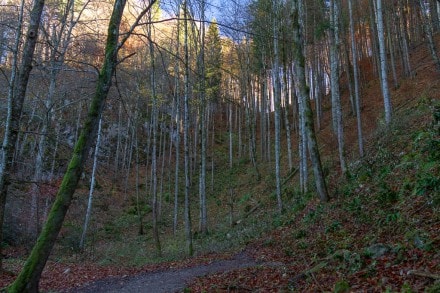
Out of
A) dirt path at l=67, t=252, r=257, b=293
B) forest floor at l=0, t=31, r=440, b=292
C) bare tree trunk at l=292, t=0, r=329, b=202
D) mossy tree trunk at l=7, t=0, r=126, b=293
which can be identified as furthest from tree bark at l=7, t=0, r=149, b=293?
bare tree trunk at l=292, t=0, r=329, b=202

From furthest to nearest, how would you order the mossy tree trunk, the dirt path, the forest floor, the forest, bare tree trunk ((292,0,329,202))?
bare tree trunk ((292,0,329,202)) → the dirt path → the forest → the forest floor → the mossy tree trunk

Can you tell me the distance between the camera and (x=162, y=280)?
7992 mm

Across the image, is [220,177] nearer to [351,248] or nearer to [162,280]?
[162,280]

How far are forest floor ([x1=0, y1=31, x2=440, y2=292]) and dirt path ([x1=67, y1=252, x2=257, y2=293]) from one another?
3 centimetres

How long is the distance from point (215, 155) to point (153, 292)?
29856 mm

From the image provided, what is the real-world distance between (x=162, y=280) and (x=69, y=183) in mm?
4205

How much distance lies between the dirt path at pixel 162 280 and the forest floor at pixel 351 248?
0.03m

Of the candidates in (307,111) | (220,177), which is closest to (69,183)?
(307,111)

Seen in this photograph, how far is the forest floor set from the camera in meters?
4.57

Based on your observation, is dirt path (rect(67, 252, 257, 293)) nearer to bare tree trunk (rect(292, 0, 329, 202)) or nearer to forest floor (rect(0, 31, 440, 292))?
forest floor (rect(0, 31, 440, 292))

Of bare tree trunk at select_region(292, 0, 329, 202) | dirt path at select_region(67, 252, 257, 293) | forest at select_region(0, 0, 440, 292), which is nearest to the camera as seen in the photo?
forest at select_region(0, 0, 440, 292)

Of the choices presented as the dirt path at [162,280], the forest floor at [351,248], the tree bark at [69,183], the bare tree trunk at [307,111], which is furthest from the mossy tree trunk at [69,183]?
the bare tree trunk at [307,111]

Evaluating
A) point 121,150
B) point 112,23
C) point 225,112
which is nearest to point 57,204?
point 112,23

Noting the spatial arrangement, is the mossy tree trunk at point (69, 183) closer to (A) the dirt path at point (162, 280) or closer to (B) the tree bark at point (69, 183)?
(B) the tree bark at point (69, 183)
